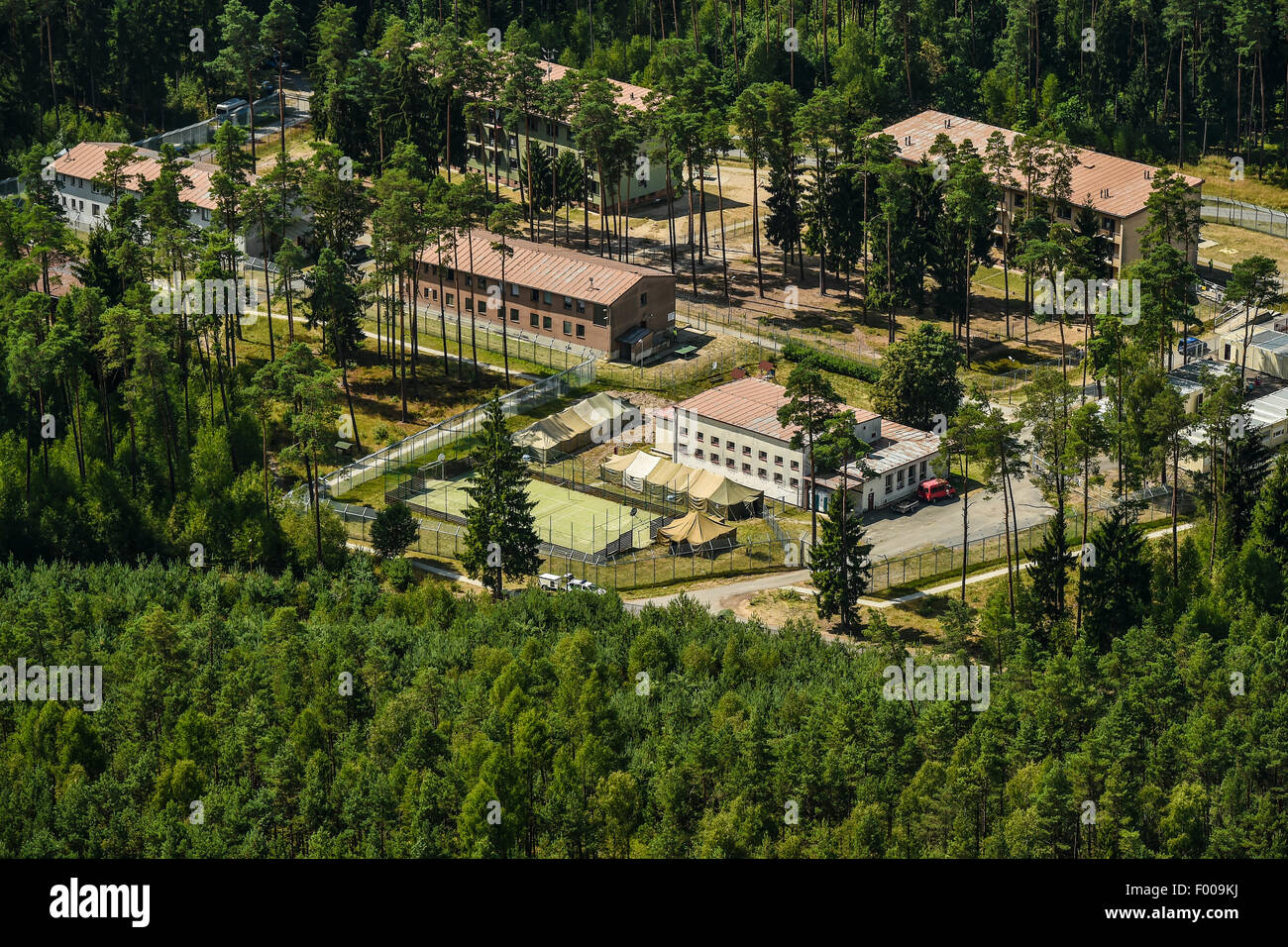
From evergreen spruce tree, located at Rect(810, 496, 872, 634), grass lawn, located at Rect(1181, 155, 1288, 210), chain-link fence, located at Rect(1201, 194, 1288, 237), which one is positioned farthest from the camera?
grass lawn, located at Rect(1181, 155, 1288, 210)

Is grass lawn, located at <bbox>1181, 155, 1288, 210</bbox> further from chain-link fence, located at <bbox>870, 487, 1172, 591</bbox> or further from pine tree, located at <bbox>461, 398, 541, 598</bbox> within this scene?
pine tree, located at <bbox>461, 398, 541, 598</bbox>

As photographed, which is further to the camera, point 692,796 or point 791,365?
point 791,365

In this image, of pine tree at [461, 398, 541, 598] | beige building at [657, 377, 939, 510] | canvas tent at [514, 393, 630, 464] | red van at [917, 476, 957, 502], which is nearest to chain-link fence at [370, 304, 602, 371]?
canvas tent at [514, 393, 630, 464]

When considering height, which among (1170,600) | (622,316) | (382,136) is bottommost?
(1170,600)

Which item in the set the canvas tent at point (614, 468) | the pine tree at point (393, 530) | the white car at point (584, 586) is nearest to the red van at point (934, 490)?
the canvas tent at point (614, 468)
